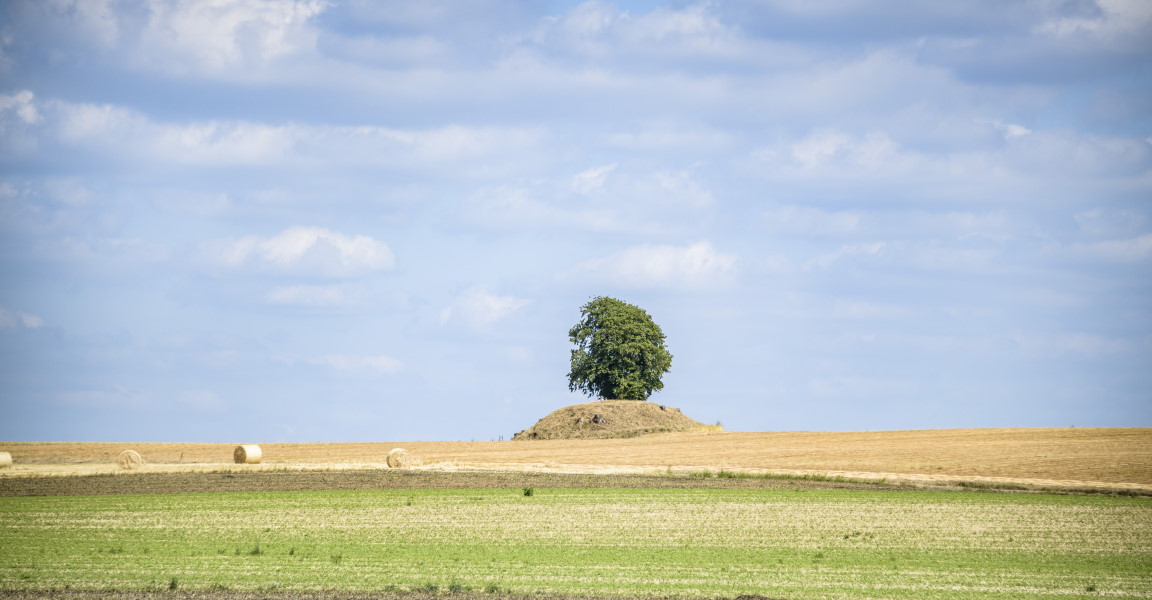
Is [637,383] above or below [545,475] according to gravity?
Answer: above

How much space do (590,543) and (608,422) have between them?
50253 millimetres

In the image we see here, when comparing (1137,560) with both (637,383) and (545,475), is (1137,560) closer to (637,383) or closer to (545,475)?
(545,475)

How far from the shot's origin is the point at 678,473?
155 ft

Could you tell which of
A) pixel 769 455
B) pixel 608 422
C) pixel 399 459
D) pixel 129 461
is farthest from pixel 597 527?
pixel 608 422

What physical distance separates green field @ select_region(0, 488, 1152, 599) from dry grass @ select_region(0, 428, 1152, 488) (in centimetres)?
875

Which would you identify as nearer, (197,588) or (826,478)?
(197,588)

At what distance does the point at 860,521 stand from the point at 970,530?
3.03 metres

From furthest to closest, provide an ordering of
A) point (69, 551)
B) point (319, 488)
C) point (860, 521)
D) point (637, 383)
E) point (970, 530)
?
point (637, 383) → point (319, 488) → point (860, 521) → point (970, 530) → point (69, 551)

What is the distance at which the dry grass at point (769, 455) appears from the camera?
1785 inches

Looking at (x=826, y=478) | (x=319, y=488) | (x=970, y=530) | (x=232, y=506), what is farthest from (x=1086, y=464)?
(x=232, y=506)

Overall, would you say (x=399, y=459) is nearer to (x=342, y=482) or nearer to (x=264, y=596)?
(x=342, y=482)

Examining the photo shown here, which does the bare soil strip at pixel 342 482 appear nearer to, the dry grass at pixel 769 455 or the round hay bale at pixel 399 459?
the round hay bale at pixel 399 459

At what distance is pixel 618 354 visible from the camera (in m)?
83.2

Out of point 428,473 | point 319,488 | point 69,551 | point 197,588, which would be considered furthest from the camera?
point 428,473
